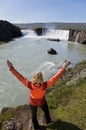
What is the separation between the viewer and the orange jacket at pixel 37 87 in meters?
8.76

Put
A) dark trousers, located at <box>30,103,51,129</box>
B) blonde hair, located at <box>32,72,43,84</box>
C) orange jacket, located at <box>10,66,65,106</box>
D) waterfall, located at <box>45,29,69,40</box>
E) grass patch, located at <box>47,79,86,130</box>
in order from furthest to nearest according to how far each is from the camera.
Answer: waterfall, located at <box>45,29,69,40</box> < grass patch, located at <box>47,79,86,130</box> < dark trousers, located at <box>30,103,51,129</box> < orange jacket, located at <box>10,66,65,106</box> < blonde hair, located at <box>32,72,43,84</box>

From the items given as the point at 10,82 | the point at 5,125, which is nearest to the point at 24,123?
the point at 5,125

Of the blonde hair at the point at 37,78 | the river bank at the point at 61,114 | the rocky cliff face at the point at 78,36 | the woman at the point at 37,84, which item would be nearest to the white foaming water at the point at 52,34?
the rocky cliff face at the point at 78,36

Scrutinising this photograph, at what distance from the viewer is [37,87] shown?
8.78 meters

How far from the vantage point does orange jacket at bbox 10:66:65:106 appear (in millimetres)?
8758

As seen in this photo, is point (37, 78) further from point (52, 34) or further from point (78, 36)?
point (52, 34)

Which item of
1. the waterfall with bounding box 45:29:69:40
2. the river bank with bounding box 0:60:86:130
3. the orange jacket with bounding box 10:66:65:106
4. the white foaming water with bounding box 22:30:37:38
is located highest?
the orange jacket with bounding box 10:66:65:106

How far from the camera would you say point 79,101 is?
11711 mm

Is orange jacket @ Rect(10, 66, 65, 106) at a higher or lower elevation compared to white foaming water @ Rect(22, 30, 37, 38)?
higher

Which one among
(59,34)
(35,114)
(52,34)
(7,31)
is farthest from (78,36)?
(35,114)

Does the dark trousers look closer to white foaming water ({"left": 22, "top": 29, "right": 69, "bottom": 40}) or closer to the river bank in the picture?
the river bank

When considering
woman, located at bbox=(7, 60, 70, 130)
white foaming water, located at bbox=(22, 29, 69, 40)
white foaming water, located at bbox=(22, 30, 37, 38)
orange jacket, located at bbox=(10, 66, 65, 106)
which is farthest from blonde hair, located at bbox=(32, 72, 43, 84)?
white foaming water, located at bbox=(22, 30, 37, 38)

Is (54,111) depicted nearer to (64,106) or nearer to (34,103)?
(64,106)

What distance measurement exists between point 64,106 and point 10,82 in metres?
12.4
